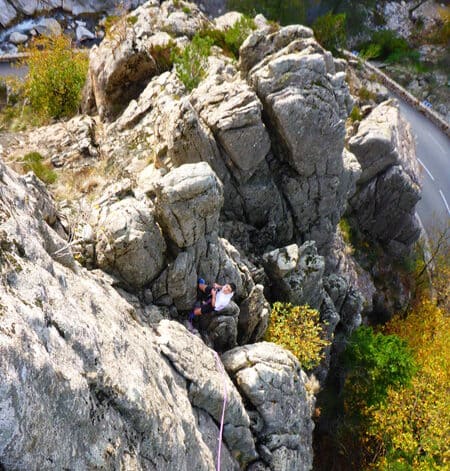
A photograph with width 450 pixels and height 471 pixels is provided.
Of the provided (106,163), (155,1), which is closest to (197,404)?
(106,163)

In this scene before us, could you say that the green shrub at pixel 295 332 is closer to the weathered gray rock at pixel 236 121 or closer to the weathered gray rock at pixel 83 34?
the weathered gray rock at pixel 236 121

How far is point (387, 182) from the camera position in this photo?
3238 centimetres

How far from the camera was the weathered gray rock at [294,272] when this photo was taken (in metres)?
22.0

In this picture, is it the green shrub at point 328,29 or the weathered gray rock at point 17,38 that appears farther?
the weathered gray rock at point 17,38

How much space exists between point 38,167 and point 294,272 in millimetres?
14933

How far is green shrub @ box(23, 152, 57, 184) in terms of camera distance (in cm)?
2030

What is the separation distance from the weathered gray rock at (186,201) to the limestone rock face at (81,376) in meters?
3.70

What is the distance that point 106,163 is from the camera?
21.5m

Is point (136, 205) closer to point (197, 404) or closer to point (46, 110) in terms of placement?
point (197, 404)

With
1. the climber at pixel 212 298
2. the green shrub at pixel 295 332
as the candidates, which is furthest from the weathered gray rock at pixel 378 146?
the climber at pixel 212 298

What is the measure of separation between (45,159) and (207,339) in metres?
14.6

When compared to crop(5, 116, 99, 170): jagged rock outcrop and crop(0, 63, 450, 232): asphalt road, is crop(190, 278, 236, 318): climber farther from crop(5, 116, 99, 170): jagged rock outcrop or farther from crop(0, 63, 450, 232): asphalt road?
crop(0, 63, 450, 232): asphalt road

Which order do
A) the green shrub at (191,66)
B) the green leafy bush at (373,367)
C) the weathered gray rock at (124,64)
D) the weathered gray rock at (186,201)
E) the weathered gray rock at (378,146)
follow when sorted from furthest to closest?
the weathered gray rock at (378,146) < the weathered gray rock at (124,64) < the green leafy bush at (373,367) < the green shrub at (191,66) < the weathered gray rock at (186,201)

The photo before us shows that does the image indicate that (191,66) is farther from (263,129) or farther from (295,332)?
(295,332)
